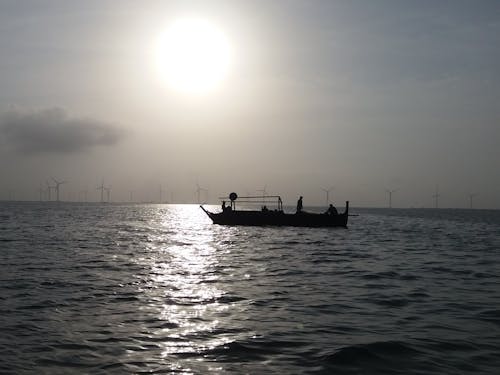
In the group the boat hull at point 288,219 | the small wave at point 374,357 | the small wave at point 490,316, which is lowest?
the small wave at point 490,316

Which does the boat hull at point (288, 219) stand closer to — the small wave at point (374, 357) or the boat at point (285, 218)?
the boat at point (285, 218)

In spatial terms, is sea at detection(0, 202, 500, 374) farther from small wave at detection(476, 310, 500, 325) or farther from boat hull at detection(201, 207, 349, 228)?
boat hull at detection(201, 207, 349, 228)

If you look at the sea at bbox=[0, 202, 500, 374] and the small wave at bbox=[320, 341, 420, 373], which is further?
the sea at bbox=[0, 202, 500, 374]

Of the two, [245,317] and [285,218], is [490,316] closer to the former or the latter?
[245,317]

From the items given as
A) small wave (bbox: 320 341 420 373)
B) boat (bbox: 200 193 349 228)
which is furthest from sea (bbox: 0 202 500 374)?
boat (bbox: 200 193 349 228)

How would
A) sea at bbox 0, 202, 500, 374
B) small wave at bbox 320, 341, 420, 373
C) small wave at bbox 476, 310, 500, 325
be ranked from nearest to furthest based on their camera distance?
small wave at bbox 320, 341, 420, 373 → sea at bbox 0, 202, 500, 374 → small wave at bbox 476, 310, 500, 325

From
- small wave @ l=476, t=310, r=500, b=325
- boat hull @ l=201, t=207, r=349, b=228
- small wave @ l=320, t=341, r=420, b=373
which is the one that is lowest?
small wave @ l=476, t=310, r=500, b=325

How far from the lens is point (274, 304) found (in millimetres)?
15711

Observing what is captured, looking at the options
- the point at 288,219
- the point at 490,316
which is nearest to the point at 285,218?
the point at 288,219

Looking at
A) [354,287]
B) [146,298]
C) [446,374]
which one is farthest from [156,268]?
[446,374]

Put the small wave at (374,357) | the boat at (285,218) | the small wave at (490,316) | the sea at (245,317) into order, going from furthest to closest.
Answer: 1. the boat at (285,218)
2. the small wave at (490,316)
3. the sea at (245,317)
4. the small wave at (374,357)

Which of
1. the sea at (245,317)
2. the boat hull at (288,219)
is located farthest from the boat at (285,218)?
the sea at (245,317)

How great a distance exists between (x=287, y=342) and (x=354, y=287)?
8.54 m

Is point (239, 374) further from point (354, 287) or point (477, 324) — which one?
point (354, 287)
